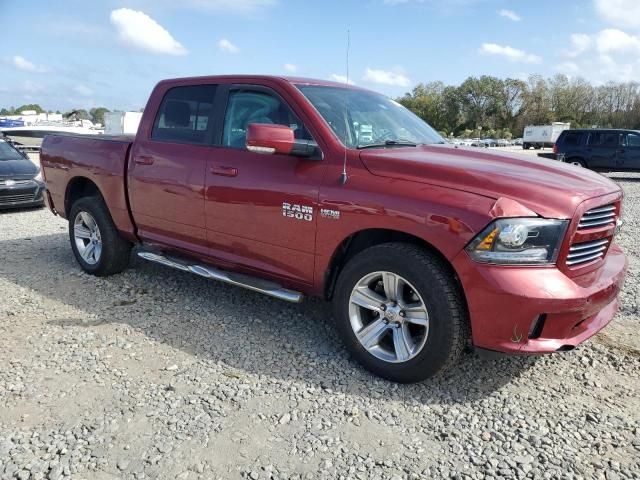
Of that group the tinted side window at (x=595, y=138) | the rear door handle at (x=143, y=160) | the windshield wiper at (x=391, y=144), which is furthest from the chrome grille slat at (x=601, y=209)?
the tinted side window at (x=595, y=138)

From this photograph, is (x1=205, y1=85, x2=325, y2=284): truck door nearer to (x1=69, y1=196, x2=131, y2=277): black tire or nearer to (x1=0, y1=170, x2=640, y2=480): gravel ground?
(x1=0, y1=170, x2=640, y2=480): gravel ground

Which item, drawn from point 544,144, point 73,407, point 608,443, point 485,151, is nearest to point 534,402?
point 608,443

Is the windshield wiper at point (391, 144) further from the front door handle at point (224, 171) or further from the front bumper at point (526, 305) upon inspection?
the front bumper at point (526, 305)

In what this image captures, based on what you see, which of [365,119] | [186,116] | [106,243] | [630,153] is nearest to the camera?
[365,119]

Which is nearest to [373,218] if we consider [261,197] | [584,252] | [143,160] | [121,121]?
[261,197]

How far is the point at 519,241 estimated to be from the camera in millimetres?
2770

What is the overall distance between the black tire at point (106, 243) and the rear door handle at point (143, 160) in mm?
820

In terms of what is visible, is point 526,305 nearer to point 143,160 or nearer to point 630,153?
point 143,160

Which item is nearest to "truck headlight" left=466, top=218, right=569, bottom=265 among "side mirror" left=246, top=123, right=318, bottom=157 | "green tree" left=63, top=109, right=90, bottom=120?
"side mirror" left=246, top=123, right=318, bottom=157

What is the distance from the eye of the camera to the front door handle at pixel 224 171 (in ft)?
12.9

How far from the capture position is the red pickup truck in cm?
285

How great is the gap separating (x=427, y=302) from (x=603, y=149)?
17657 millimetres

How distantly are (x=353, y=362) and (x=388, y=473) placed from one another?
113 cm

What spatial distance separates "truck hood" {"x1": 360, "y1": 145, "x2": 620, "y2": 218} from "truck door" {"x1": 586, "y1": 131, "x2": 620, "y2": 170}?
1634cm
